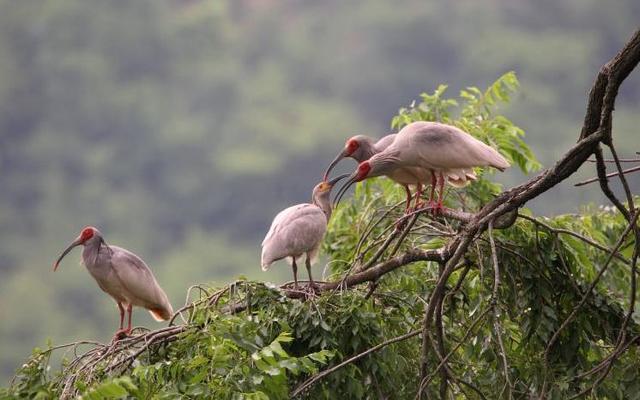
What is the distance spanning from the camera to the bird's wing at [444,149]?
8094 millimetres

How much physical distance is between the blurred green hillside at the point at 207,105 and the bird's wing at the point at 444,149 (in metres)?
56.9

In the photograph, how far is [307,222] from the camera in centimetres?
862

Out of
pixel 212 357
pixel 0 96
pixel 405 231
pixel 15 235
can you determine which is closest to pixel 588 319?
pixel 405 231

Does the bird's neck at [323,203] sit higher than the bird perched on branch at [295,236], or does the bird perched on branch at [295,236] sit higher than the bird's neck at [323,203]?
the bird's neck at [323,203]

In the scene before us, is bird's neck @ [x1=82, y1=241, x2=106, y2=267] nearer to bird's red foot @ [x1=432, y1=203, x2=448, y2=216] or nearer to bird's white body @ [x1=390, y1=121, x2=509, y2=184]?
bird's white body @ [x1=390, y1=121, x2=509, y2=184]

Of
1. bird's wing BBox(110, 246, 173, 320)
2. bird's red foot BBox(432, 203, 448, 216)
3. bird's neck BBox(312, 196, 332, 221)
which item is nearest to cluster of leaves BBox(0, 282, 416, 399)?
bird's red foot BBox(432, 203, 448, 216)

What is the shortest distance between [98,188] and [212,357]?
8694 centimetres

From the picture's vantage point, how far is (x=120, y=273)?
9.75 metres

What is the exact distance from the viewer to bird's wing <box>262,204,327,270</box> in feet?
27.7

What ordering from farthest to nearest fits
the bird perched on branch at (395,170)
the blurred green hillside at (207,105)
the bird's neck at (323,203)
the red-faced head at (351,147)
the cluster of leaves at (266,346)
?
the blurred green hillside at (207,105) < the red-faced head at (351,147) < the bird's neck at (323,203) < the bird perched on branch at (395,170) < the cluster of leaves at (266,346)

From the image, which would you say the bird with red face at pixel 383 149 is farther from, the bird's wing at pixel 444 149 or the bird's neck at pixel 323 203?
the bird's wing at pixel 444 149

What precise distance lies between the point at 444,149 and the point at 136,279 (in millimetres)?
3097

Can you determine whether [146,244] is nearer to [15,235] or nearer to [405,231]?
[15,235]

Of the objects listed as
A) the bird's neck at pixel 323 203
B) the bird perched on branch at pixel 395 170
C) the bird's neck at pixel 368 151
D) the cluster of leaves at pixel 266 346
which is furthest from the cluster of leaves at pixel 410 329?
the bird's neck at pixel 368 151
